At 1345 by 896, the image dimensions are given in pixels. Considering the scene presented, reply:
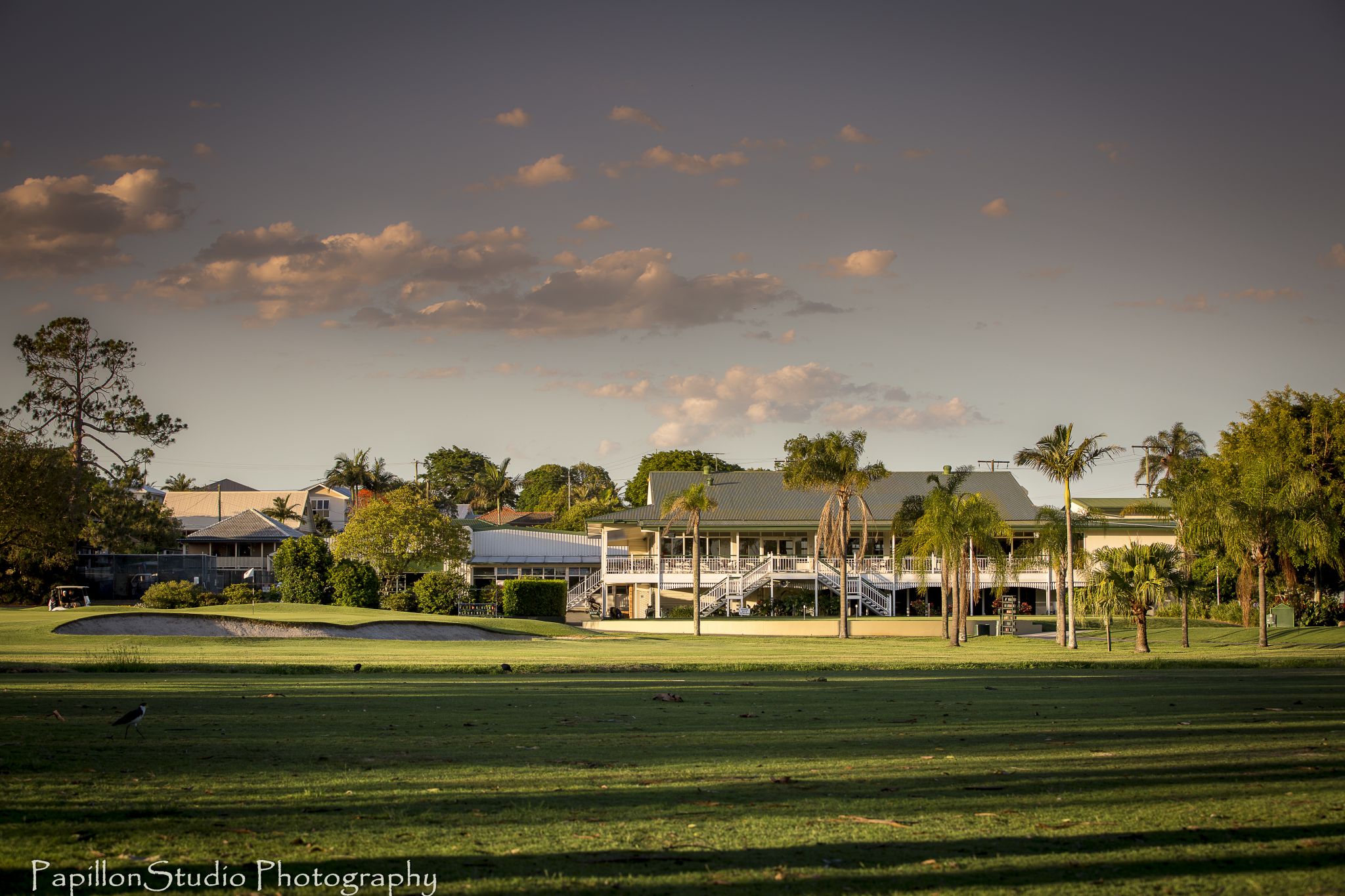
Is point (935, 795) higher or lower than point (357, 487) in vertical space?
lower

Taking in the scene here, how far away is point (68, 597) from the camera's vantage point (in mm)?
57312

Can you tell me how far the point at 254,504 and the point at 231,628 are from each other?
68.7 metres

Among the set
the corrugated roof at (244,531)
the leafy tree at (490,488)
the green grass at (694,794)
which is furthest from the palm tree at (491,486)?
the green grass at (694,794)

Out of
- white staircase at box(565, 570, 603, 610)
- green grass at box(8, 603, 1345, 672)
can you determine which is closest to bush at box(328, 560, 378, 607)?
green grass at box(8, 603, 1345, 672)

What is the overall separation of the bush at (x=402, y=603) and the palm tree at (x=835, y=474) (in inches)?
857

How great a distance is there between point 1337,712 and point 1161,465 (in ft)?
296

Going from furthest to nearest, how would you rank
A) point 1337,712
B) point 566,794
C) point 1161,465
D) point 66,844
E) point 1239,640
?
point 1161,465 < point 1239,640 < point 1337,712 < point 566,794 < point 66,844

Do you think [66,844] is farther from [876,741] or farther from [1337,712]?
[1337,712]

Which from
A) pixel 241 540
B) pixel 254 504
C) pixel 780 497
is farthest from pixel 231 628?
pixel 254 504

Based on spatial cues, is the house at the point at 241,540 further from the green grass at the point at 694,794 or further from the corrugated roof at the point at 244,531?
the green grass at the point at 694,794

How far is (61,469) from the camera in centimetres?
4044

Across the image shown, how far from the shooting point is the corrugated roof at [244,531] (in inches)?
3179

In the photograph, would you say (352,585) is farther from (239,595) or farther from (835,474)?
(835,474)

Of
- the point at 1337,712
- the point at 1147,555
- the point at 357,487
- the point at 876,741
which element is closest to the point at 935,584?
the point at 1147,555
